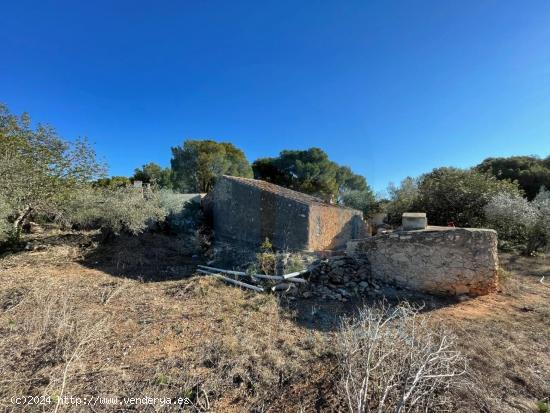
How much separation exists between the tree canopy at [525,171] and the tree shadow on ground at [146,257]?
69.7 ft

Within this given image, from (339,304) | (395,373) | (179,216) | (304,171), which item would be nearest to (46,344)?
(395,373)

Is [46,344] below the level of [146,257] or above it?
below

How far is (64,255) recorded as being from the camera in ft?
31.3

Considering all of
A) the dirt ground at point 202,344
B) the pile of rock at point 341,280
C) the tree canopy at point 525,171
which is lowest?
the dirt ground at point 202,344

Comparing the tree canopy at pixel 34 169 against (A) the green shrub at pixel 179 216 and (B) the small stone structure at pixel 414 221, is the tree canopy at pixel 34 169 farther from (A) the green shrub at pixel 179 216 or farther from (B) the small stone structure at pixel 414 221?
(B) the small stone structure at pixel 414 221

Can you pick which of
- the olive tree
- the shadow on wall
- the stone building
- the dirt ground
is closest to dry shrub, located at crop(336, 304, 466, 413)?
the dirt ground

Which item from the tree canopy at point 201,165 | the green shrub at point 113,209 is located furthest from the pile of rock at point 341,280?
the tree canopy at point 201,165

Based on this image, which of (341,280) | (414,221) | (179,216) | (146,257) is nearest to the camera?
(341,280)

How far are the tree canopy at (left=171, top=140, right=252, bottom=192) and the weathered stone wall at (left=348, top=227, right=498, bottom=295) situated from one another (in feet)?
67.0

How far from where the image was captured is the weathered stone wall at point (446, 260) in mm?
6723

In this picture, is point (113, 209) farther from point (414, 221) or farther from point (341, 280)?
point (414, 221)

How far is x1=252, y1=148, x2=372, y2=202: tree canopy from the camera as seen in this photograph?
27.3 m

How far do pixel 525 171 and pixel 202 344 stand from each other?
95.9 feet

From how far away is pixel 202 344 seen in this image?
4465 millimetres
